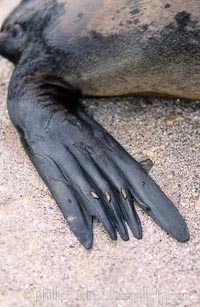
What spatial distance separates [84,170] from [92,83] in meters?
0.48

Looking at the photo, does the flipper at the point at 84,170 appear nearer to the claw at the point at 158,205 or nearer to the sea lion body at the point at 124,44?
the claw at the point at 158,205

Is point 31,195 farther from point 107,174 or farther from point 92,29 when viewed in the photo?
point 92,29

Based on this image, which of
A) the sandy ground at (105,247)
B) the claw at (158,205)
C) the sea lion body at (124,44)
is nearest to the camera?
the sandy ground at (105,247)

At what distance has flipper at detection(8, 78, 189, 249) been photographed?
7.27 ft

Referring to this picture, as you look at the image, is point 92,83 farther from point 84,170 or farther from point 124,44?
point 84,170

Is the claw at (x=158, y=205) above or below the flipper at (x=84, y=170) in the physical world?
below

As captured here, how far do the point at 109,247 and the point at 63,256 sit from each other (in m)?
0.16

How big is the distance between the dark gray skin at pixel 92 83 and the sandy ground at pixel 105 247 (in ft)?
0.17

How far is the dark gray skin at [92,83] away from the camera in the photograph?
226cm

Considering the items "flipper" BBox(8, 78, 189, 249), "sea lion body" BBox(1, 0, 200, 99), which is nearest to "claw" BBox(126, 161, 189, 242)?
"flipper" BBox(8, 78, 189, 249)

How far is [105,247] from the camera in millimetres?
2160

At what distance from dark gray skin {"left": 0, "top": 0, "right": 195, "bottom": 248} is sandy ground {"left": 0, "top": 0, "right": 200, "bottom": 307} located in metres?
0.05

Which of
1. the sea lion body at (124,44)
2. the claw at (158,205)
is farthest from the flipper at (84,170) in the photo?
the sea lion body at (124,44)

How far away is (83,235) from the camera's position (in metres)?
2.18
